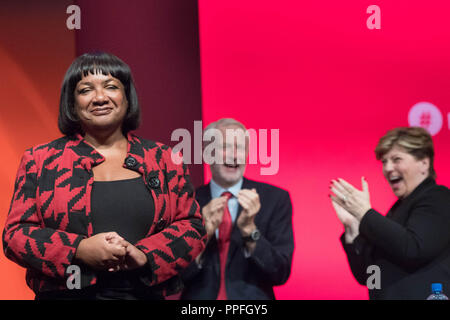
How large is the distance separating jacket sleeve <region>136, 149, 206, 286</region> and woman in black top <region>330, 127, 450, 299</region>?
0.86 meters

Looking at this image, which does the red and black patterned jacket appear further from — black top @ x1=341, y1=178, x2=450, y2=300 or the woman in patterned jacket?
black top @ x1=341, y1=178, x2=450, y2=300

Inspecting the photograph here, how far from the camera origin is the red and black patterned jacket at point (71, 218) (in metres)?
1.67

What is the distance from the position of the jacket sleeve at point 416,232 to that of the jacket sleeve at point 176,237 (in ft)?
2.70

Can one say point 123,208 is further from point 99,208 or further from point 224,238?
point 224,238

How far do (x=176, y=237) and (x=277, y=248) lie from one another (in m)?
0.81

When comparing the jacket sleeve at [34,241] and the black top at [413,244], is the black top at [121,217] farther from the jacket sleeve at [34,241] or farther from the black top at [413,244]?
the black top at [413,244]

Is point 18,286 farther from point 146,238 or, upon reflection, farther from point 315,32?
point 315,32

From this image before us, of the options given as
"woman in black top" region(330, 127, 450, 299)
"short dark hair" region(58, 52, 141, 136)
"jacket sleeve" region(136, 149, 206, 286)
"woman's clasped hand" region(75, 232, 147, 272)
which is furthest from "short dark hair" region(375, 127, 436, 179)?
"woman's clasped hand" region(75, 232, 147, 272)

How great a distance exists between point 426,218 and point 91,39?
1906 mm

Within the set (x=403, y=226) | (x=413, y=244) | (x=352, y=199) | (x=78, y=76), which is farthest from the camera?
(x=352, y=199)

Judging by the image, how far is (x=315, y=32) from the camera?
10.2 ft

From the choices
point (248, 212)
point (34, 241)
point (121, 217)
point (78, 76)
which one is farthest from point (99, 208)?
point (248, 212)

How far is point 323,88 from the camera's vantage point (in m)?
3.13

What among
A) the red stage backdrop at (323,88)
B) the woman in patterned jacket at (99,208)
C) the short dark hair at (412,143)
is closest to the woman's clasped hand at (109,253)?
the woman in patterned jacket at (99,208)
